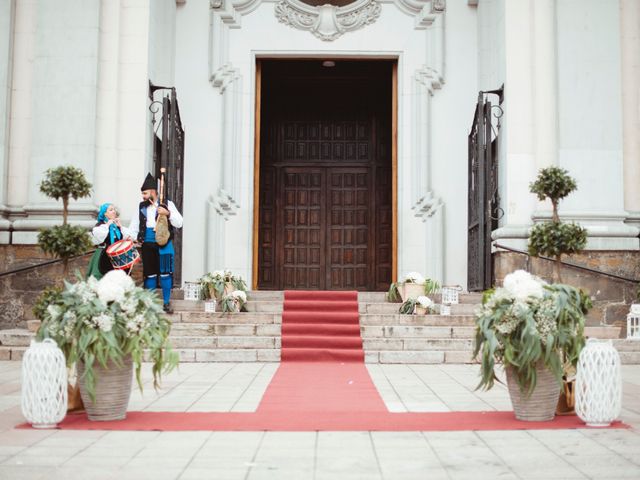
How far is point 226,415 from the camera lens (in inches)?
260

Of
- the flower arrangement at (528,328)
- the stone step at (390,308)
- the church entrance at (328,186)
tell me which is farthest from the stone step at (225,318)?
the church entrance at (328,186)

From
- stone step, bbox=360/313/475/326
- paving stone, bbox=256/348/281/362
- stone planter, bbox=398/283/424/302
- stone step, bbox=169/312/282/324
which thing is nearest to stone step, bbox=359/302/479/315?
stone planter, bbox=398/283/424/302

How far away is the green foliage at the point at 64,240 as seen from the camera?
448 inches

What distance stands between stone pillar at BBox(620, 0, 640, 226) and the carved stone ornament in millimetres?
4606

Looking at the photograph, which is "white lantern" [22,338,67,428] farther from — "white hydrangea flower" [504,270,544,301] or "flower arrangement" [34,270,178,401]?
"white hydrangea flower" [504,270,544,301]

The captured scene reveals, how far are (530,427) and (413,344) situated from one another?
503 centimetres

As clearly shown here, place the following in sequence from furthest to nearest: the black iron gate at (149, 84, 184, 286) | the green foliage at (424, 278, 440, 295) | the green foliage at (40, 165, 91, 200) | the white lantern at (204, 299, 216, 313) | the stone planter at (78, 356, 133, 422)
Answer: the black iron gate at (149, 84, 184, 286) → the green foliage at (424, 278, 440, 295) → the white lantern at (204, 299, 216, 313) → the green foliage at (40, 165, 91, 200) → the stone planter at (78, 356, 133, 422)

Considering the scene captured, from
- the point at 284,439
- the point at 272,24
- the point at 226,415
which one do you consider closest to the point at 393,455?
the point at 284,439

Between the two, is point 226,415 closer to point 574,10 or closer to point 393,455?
point 393,455

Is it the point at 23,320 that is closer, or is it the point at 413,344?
the point at 413,344

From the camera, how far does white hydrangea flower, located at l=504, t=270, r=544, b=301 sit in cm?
626

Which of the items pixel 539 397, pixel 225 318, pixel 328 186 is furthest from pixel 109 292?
pixel 328 186

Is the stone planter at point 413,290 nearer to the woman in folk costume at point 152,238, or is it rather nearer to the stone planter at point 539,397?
the woman in folk costume at point 152,238

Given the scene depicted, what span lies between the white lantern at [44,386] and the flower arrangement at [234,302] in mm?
6300
